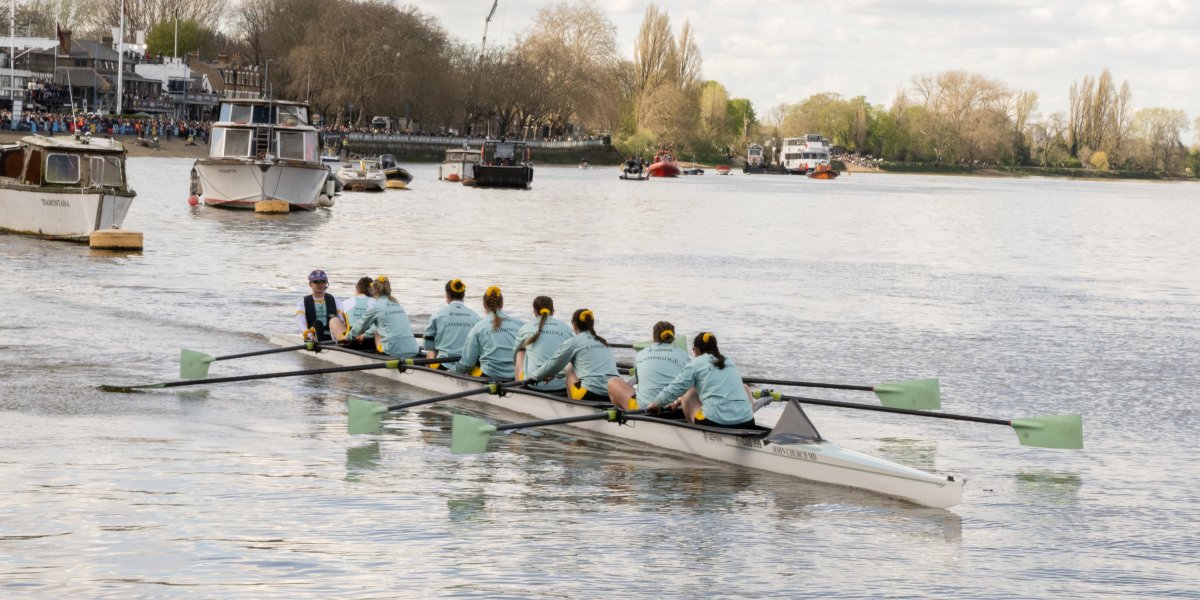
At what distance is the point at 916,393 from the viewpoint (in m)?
18.8

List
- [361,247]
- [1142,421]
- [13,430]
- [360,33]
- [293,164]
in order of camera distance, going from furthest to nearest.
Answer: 1. [360,33]
2. [293,164]
3. [361,247]
4. [1142,421]
5. [13,430]

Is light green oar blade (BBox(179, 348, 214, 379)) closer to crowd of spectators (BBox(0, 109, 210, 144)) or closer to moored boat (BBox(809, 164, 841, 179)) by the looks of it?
crowd of spectators (BBox(0, 109, 210, 144))

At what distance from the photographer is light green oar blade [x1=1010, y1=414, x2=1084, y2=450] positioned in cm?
1625

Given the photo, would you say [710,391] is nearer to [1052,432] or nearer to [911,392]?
[1052,432]

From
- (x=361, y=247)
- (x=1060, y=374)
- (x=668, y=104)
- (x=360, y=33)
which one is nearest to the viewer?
(x=1060, y=374)

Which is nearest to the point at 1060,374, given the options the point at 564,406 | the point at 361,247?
the point at 564,406

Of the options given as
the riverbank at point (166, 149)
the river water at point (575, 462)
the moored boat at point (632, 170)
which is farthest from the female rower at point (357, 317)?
the moored boat at point (632, 170)

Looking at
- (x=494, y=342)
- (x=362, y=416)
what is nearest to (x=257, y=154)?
(x=494, y=342)

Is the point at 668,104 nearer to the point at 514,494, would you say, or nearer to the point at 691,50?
the point at 691,50

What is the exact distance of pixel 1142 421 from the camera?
2017cm

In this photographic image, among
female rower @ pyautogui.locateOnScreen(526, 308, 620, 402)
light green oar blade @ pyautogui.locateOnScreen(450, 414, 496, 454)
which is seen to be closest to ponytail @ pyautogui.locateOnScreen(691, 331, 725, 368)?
female rower @ pyautogui.locateOnScreen(526, 308, 620, 402)

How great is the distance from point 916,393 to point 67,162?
28.9m

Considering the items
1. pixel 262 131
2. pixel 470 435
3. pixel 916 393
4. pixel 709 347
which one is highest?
pixel 262 131

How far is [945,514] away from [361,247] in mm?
33900
